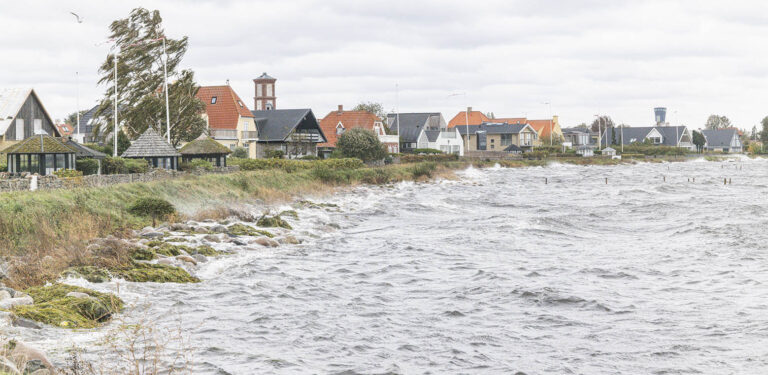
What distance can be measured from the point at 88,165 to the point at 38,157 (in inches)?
102

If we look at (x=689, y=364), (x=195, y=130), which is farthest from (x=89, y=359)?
(x=195, y=130)

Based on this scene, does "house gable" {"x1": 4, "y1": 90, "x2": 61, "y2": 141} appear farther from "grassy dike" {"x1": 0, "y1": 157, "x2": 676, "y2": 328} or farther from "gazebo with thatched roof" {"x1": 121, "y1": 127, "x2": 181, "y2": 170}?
"grassy dike" {"x1": 0, "y1": 157, "x2": 676, "y2": 328}

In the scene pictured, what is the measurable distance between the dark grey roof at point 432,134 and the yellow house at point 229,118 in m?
42.5

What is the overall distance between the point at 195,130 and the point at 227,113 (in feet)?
40.2

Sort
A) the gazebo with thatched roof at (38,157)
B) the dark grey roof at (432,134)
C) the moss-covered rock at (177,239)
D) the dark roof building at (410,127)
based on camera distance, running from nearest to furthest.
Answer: the moss-covered rock at (177,239) → the gazebo with thatched roof at (38,157) → the dark roof building at (410,127) → the dark grey roof at (432,134)

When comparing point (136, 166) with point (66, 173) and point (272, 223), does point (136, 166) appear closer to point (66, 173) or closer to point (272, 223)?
point (66, 173)

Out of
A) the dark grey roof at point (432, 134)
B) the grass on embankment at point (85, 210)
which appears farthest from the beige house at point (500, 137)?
the grass on embankment at point (85, 210)

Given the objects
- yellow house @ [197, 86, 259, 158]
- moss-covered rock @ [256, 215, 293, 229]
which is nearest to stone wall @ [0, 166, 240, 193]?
moss-covered rock @ [256, 215, 293, 229]

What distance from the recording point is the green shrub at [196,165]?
47.7 metres

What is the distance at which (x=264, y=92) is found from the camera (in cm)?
11094

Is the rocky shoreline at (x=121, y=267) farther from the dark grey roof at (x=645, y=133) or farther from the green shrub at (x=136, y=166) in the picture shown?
the dark grey roof at (x=645, y=133)

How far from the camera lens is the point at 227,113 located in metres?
81.2

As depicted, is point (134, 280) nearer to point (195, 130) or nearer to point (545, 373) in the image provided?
point (545, 373)

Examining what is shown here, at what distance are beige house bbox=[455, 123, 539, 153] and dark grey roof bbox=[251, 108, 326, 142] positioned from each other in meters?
59.9
